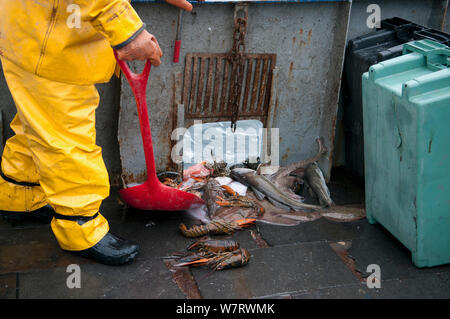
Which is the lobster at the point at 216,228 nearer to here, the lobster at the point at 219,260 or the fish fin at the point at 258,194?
the lobster at the point at 219,260

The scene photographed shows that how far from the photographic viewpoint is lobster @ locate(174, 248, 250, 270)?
3115 millimetres

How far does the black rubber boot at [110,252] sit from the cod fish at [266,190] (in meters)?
1.27

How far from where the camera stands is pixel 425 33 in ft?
12.6

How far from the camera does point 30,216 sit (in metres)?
3.49

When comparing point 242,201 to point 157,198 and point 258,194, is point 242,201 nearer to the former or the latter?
point 258,194

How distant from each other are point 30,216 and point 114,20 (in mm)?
1668

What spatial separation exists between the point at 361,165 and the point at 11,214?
2.89 meters

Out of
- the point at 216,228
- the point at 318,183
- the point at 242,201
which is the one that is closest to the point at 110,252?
the point at 216,228

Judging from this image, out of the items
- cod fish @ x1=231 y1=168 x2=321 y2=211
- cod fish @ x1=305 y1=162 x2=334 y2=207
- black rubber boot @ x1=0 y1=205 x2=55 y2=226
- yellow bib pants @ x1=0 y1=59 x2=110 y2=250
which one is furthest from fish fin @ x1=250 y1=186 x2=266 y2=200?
black rubber boot @ x1=0 y1=205 x2=55 y2=226

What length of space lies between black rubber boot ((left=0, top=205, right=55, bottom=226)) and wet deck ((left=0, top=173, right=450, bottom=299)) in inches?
1.6

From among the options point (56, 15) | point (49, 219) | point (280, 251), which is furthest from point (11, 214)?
point (280, 251)

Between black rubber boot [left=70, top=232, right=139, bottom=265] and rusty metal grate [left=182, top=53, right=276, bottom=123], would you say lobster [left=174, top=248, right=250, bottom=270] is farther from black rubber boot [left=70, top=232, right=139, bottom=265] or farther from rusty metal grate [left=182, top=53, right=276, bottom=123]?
rusty metal grate [left=182, top=53, right=276, bottom=123]

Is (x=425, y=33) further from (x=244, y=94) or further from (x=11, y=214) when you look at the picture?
(x=11, y=214)

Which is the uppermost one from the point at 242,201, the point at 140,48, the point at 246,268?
the point at 140,48
